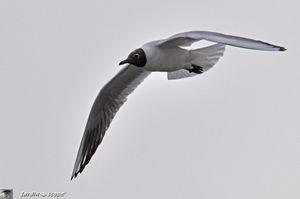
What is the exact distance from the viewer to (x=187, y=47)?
8.41 metres

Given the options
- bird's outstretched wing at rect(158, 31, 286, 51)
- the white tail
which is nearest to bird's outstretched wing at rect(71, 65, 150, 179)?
the white tail

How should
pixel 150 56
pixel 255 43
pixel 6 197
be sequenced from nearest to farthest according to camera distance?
pixel 255 43
pixel 150 56
pixel 6 197

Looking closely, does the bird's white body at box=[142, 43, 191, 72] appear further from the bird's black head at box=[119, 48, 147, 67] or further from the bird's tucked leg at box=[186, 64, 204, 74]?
the bird's tucked leg at box=[186, 64, 204, 74]

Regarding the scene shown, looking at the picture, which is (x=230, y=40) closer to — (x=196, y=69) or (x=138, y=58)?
(x=138, y=58)

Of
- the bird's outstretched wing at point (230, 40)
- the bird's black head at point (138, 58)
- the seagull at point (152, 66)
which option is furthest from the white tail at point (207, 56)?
the bird's outstretched wing at point (230, 40)

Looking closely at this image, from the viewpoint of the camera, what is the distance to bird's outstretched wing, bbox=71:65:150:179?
939cm

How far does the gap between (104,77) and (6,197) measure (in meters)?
1.62

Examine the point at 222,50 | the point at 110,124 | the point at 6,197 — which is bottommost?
the point at 6,197

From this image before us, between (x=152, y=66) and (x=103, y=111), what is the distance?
1.48 metres

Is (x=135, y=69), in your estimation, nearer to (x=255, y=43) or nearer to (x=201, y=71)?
(x=201, y=71)

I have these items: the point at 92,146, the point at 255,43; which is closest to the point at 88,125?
the point at 92,146

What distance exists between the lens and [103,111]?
9453mm

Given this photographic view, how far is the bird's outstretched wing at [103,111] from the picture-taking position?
9.39 metres

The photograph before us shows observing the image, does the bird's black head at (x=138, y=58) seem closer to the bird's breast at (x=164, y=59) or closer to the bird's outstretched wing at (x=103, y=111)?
the bird's breast at (x=164, y=59)
